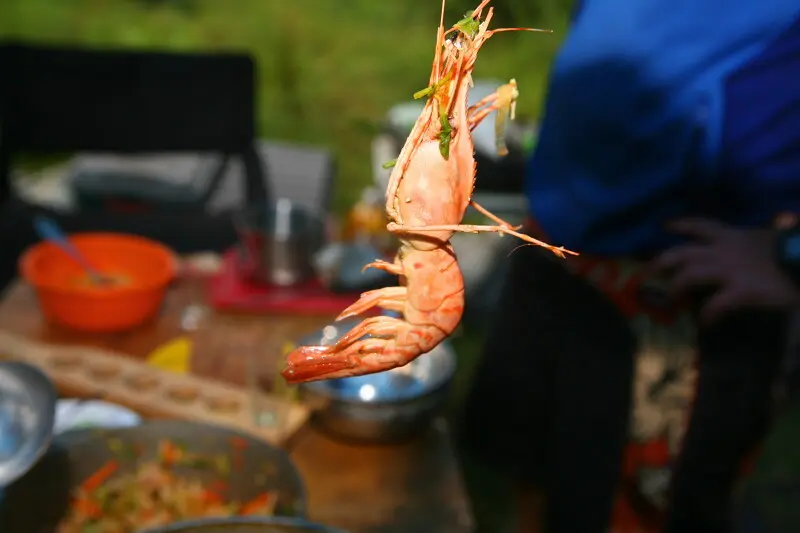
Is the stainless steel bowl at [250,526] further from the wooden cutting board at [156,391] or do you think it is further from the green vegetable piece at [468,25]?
the green vegetable piece at [468,25]

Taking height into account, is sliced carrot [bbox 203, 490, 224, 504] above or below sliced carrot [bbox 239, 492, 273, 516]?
below

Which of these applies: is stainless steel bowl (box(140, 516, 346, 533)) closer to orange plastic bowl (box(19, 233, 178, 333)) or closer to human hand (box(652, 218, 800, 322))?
orange plastic bowl (box(19, 233, 178, 333))

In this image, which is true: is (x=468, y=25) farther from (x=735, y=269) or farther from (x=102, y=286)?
(x=102, y=286)

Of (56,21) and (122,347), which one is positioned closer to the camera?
(122,347)

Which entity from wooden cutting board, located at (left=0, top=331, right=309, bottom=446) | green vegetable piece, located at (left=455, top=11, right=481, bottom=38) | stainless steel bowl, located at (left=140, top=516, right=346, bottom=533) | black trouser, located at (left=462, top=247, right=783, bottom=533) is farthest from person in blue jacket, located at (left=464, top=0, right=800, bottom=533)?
green vegetable piece, located at (left=455, top=11, right=481, bottom=38)

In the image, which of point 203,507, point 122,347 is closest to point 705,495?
point 203,507

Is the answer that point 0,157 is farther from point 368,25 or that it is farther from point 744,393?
point 368,25
